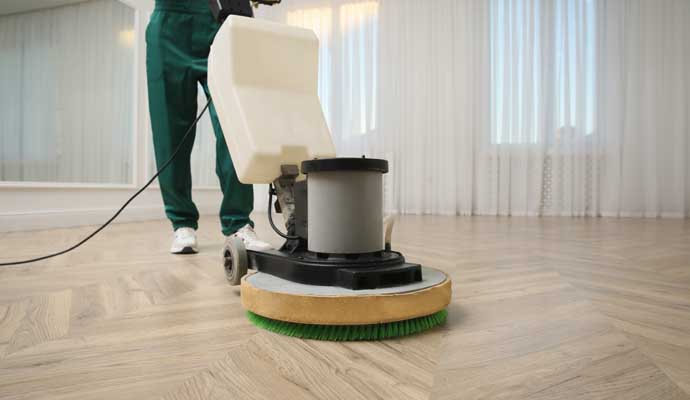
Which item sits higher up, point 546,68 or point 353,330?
point 546,68

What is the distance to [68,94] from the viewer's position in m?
2.41

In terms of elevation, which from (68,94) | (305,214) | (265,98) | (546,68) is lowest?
(305,214)

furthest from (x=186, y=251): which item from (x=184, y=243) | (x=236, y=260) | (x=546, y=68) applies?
(x=546, y=68)

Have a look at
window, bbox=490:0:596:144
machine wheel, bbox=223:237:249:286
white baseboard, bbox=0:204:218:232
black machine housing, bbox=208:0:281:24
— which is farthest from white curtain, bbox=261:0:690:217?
machine wheel, bbox=223:237:249:286

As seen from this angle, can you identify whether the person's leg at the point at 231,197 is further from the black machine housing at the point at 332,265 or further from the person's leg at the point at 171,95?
the black machine housing at the point at 332,265

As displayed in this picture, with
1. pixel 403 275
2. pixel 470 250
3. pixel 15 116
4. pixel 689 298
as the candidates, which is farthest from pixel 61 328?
pixel 15 116

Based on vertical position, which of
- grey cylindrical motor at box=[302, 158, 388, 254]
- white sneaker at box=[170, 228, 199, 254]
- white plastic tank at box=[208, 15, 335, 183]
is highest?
white plastic tank at box=[208, 15, 335, 183]

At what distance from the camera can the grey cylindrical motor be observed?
65 centimetres

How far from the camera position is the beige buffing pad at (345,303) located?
1.86ft

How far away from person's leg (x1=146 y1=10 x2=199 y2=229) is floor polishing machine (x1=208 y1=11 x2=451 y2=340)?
0.59 metres

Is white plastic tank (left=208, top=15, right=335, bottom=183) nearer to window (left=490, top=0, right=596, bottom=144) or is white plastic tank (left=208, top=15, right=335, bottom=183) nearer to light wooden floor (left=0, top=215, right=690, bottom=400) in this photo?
light wooden floor (left=0, top=215, right=690, bottom=400)

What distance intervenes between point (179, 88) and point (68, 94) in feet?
4.64

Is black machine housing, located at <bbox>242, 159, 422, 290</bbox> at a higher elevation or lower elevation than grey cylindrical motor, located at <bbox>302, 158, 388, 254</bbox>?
lower

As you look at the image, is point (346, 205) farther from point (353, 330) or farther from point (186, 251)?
point (186, 251)
